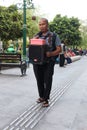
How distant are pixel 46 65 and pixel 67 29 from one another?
56374mm

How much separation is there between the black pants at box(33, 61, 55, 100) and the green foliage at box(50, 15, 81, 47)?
54793 mm

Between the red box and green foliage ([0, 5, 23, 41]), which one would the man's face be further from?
green foliage ([0, 5, 23, 41])

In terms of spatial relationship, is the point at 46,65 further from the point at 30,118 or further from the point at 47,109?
the point at 30,118

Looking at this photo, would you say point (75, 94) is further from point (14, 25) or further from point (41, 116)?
point (14, 25)

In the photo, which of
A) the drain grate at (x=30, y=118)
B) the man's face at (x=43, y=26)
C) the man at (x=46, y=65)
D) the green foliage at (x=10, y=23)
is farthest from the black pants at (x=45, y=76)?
the green foliage at (x=10, y=23)

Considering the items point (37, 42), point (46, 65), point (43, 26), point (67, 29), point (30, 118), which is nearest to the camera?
point (30, 118)

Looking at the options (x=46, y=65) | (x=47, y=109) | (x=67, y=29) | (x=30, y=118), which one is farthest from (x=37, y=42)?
(x=67, y=29)

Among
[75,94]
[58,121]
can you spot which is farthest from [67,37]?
[58,121]

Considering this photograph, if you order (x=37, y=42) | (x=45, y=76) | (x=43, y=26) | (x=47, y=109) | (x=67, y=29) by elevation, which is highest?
(x=43, y=26)

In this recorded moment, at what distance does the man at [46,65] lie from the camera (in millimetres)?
8250

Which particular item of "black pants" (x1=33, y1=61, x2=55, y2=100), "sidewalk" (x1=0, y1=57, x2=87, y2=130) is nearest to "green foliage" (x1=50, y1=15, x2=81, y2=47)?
"sidewalk" (x1=0, y1=57, x2=87, y2=130)

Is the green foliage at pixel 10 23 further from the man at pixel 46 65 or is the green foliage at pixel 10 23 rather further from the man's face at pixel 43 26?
the man's face at pixel 43 26

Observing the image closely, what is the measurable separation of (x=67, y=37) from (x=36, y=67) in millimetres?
55993

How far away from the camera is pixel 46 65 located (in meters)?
8.42
